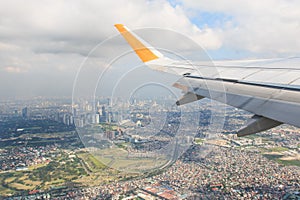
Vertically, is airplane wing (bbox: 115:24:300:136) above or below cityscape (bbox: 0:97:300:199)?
above

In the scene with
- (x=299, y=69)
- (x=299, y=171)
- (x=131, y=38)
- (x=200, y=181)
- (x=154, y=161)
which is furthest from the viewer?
(x=299, y=171)

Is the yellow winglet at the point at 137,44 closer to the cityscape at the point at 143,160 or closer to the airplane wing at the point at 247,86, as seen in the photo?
the airplane wing at the point at 247,86

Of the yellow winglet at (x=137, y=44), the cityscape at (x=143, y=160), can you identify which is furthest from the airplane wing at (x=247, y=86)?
the cityscape at (x=143, y=160)

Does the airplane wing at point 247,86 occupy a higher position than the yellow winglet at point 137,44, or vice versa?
the yellow winglet at point 137,44

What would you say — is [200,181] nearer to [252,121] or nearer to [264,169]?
[264,169]

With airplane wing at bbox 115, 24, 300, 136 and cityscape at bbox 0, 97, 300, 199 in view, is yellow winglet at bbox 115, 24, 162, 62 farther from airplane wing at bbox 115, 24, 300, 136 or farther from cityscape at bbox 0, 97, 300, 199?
cityscape at bbox 0, 97, 300, 199

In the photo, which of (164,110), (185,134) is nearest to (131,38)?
(164,110)

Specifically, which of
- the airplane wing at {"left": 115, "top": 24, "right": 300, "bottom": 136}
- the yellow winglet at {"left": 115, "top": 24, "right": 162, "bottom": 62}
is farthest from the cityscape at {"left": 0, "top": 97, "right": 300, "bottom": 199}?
the yellow winglet at {"left": 115, "top": 24, "right": 162, "bottom": 62}

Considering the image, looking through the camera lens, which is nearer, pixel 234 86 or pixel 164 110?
pixel 234 86
